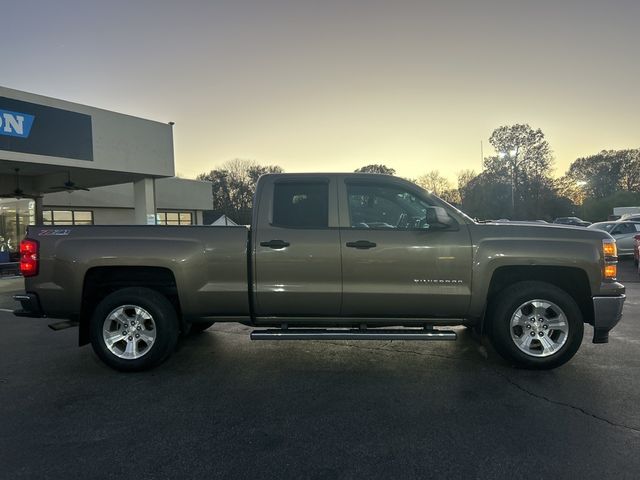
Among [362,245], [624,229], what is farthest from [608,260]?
[624,229]

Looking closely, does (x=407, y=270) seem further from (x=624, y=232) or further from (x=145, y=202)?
(x=624, y=232)

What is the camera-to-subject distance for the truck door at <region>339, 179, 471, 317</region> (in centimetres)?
462

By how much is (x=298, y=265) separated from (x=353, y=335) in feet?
2.96

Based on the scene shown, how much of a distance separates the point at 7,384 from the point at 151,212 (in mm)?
13910

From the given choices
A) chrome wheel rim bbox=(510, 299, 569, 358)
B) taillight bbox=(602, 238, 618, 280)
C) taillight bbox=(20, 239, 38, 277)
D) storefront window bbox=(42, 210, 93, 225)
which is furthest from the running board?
storefront window bbox=(42, 210, 93, 225)

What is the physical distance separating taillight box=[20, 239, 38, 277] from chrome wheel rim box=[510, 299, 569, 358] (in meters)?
5.05

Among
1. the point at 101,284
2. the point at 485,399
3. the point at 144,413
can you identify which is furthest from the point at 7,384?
the point at 485,399

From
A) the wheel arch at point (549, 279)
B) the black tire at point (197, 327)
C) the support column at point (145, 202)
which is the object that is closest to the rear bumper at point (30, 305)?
the black tire at point (197, 327)

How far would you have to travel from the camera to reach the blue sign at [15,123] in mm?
12688

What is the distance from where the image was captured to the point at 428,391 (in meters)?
4.16

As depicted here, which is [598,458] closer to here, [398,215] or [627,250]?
[398,215]

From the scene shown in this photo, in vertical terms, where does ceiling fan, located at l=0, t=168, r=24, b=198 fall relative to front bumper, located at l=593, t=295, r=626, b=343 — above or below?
above

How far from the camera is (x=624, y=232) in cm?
1664

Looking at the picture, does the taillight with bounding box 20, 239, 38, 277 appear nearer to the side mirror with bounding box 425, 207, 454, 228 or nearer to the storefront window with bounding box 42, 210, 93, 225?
the side mirror with bounding box 425, 207, 454, 228
